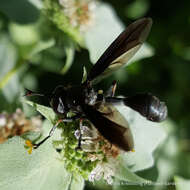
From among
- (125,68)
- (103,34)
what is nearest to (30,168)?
(103,34)

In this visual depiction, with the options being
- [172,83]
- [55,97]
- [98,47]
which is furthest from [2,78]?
[172,83]

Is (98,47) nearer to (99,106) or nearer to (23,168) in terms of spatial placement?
(99,106)

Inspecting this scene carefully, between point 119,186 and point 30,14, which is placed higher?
point 30,14

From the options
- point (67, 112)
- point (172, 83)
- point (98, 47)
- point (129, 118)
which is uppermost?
point (67, 112)

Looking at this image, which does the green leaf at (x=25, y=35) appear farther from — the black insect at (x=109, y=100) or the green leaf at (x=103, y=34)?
the black insect at (x=109, y=100)

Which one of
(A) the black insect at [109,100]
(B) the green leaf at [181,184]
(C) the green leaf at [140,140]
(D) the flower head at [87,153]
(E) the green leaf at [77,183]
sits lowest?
(B) the green leaf at [181,184]

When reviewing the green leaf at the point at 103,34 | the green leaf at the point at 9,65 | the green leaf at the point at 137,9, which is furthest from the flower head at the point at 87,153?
the green leaf at the point at 137,9

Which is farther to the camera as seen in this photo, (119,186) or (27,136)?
(119,186)

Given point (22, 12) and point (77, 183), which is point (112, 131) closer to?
point (77, 183)
